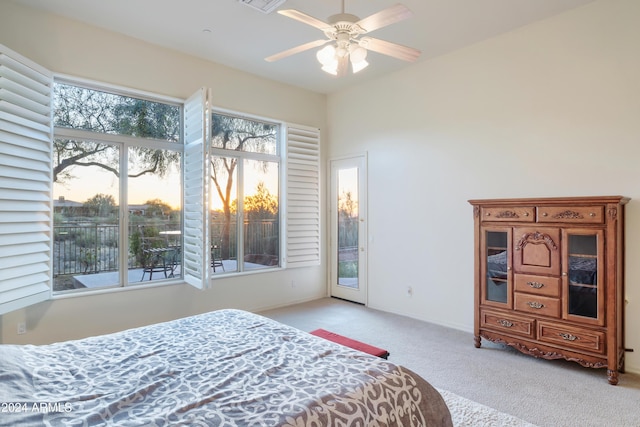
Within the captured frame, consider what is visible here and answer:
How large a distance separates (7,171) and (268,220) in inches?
121

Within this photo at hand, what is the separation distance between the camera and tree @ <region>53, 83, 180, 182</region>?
12.2 ft

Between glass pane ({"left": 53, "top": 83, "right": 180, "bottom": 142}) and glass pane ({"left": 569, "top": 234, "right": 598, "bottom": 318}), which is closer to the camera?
glass pane ({"left": 569, "top": 234, "right": 598, "bottom": 318})

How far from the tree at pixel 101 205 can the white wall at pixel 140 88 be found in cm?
88

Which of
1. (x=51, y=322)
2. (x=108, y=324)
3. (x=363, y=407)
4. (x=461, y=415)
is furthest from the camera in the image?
(x=108, y=324)

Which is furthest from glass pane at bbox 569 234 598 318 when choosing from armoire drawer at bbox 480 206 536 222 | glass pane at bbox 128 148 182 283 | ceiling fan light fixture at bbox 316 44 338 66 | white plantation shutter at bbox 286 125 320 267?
glass pane at bbox 128 148 182 283

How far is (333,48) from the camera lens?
259 centimetres

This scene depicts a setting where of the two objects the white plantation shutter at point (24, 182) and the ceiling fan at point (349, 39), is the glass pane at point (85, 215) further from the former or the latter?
the ceiling fan at point (349, 39)

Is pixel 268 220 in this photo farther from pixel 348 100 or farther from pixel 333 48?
pixel 333 48

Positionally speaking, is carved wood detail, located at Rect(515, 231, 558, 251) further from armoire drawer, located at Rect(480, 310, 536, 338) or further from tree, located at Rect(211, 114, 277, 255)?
tree, located at Rect(211, 114, 277, 255)

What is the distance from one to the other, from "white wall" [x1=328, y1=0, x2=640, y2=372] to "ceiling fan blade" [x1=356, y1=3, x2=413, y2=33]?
2.28m

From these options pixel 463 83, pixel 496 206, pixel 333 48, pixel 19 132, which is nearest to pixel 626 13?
pixel 463 83

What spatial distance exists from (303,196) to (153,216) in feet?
7.15

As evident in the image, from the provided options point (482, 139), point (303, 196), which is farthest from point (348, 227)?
point (482, 139)

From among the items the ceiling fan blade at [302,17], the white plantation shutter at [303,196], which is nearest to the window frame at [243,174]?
the white plantation shutter at [303,196]
